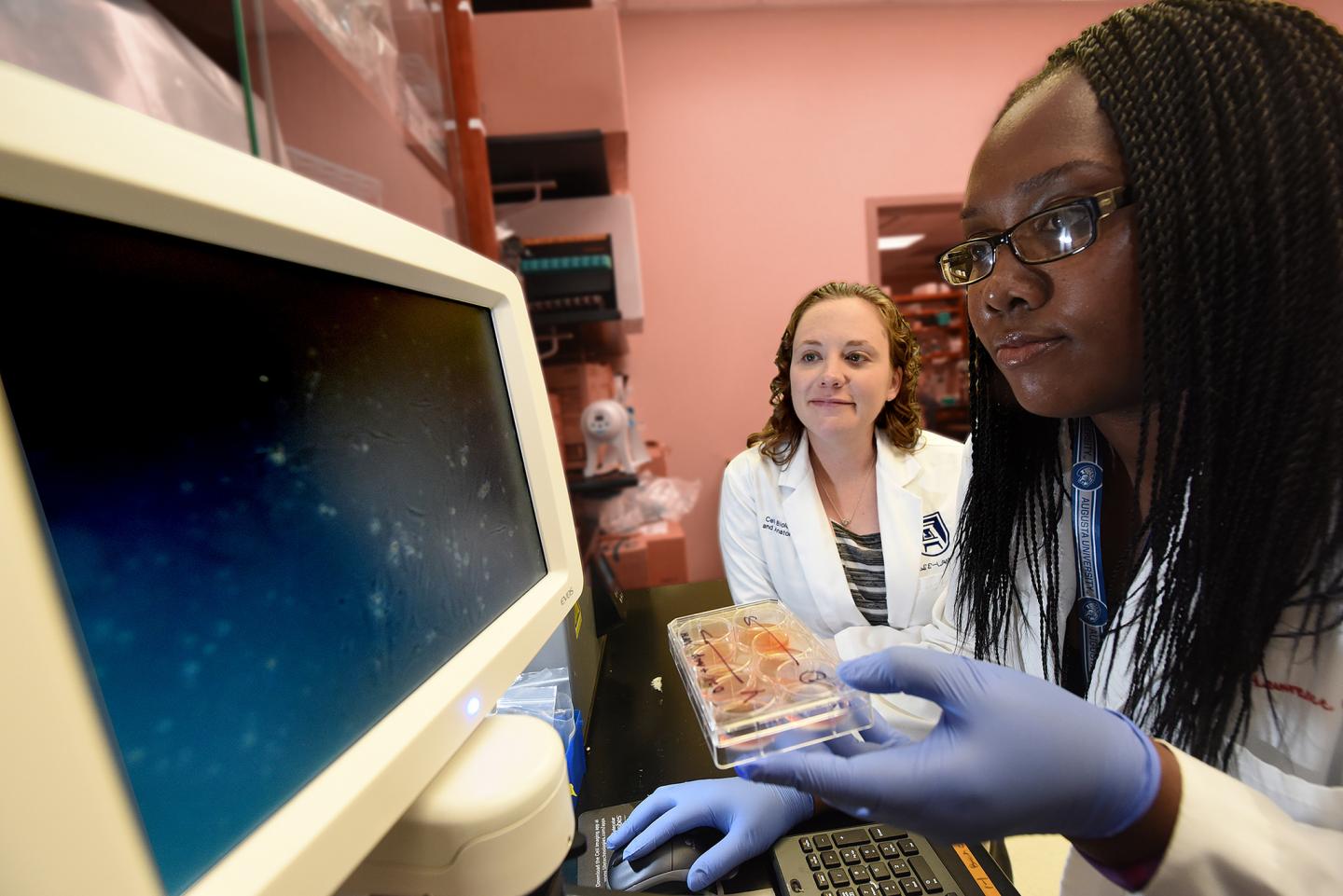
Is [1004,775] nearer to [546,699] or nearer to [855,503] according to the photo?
[546,699]

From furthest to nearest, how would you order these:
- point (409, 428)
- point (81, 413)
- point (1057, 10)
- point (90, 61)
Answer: point (1057, 10)
point (90, 61)
point (409, 428)
point (81, 413)

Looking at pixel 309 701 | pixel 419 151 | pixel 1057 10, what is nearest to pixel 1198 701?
pixel 309 701

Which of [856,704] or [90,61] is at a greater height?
[90,61]

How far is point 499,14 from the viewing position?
51.8 inches

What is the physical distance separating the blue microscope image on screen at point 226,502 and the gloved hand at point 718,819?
0.29 m

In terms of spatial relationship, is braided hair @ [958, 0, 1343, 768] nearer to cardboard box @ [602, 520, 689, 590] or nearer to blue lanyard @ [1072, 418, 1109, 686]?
blue lanyard @ [1072, 418, 1109, 686]

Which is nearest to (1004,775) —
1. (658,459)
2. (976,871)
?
(976,871)

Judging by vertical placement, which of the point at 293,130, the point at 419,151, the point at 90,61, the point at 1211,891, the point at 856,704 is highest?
the point at 293,130

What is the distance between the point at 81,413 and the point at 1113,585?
97 cm

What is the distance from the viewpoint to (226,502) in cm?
26

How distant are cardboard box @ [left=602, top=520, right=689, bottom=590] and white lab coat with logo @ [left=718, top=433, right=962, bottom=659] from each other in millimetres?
318

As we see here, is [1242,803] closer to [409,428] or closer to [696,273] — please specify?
[409,428]

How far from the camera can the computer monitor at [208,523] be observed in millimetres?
175

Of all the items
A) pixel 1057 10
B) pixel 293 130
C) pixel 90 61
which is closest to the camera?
pixel 90 61
